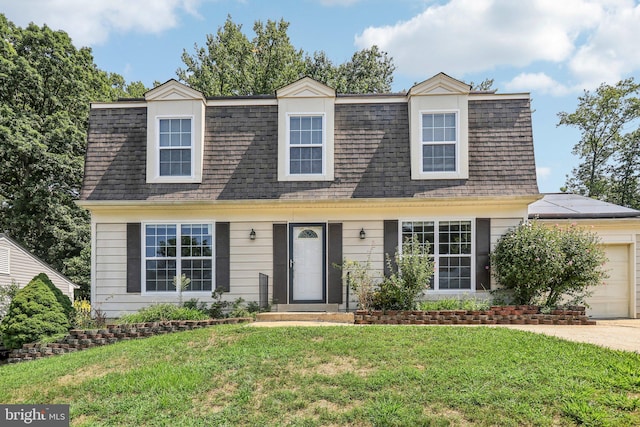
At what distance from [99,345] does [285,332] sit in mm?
4490

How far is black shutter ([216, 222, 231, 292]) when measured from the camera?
452 inches

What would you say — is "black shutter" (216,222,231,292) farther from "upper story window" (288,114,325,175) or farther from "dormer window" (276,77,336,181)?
"upper story window" (288,114,325,175)

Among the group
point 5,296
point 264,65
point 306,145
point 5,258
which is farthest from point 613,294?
point 5,258

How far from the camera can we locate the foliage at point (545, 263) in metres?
10.4

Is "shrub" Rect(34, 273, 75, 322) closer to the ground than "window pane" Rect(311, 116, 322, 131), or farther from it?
closer to the ground

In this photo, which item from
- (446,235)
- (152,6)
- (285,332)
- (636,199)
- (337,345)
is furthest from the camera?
(636,199)

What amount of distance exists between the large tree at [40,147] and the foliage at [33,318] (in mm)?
12117

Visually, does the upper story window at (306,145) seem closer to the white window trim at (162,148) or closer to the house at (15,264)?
the white window trim at (162,148)

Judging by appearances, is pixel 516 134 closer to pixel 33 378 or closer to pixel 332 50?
pixel 33 378

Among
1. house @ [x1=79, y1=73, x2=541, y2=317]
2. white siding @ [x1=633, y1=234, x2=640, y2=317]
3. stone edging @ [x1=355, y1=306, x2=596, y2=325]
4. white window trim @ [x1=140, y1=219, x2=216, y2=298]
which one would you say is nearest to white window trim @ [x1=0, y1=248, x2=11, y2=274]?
house @ [x1=79, y1=73, x2=541, y2=317]

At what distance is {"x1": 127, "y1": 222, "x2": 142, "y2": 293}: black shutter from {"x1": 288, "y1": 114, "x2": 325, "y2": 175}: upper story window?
4.07 m

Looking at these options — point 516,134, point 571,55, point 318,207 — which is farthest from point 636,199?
point 318,207

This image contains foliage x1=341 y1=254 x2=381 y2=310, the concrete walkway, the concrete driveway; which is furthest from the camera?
foliage x1=341 y1=254 x2=381 y2=310

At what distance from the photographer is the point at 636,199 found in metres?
23.6
